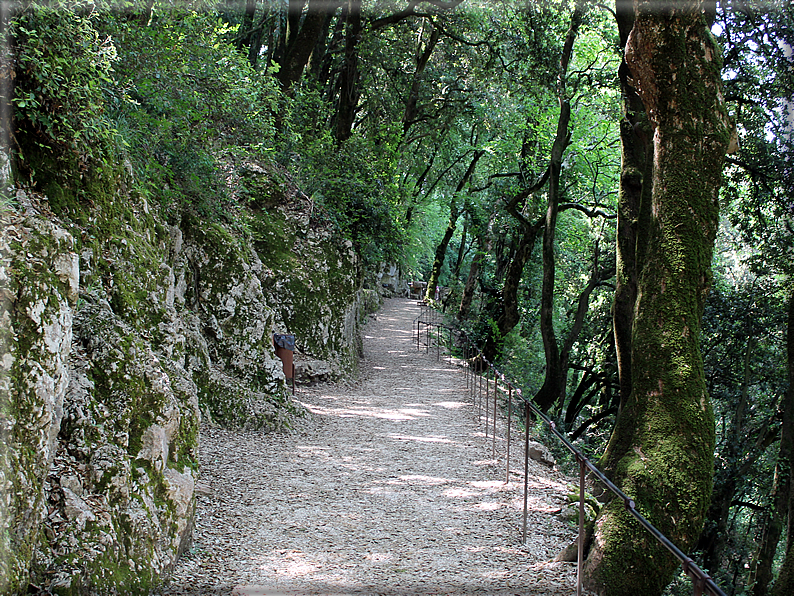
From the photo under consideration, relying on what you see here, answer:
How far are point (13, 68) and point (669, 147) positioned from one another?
517 centimetres

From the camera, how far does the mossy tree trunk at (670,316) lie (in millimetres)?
4488

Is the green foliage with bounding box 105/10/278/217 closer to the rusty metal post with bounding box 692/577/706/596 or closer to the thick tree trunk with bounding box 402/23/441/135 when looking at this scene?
the rusty metal post with bounding box 692/577/706/596

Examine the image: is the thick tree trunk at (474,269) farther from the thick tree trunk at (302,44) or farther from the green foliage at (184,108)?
the green foliage at (184,108)

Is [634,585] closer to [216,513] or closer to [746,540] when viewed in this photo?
[216,513]

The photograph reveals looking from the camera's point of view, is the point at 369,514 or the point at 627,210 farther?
the point at 627,210

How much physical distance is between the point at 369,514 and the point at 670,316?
3.47 meters

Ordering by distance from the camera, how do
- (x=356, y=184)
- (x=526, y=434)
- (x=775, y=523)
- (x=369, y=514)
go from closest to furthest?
(x=526, y=434) < (x=369, y=514) < (x=775, y=523) < (x=356, y=184)

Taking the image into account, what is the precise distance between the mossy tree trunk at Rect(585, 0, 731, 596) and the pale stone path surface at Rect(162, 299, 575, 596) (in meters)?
0.71

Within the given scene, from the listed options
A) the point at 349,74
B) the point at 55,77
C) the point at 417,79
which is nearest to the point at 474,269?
the point at 417,79

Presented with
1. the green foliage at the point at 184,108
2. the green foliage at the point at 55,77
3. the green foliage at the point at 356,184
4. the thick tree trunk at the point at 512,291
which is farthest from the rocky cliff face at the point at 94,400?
the thick tree trunk at the point at 512,291

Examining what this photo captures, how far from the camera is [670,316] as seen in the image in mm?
5047

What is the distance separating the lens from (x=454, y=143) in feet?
70.3

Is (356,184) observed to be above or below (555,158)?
below

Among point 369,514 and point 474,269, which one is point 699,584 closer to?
point 369,514
